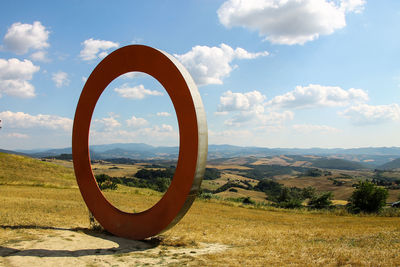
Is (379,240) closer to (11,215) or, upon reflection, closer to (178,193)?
(178,193)

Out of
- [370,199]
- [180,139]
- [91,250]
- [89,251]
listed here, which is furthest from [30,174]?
[370,199]

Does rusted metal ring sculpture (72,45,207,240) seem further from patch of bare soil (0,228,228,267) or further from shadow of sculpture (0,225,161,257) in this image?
patch of bare soil (0,228,228,267)

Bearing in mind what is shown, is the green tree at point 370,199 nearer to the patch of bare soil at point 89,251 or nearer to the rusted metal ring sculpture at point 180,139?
the patch of bare soil at point 89,251

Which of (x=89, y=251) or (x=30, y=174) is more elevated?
(x=89, y=251)

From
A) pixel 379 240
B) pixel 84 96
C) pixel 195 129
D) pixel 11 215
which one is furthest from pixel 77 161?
pixel 379 240

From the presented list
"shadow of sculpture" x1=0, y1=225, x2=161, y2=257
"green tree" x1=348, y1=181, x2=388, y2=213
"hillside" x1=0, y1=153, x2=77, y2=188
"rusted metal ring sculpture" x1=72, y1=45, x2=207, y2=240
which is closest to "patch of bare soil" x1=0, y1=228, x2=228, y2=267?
"shadow of sculpture" x1=0, y1=225, x2=161, y2=257

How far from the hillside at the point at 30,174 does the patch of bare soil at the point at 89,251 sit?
88.7 ft

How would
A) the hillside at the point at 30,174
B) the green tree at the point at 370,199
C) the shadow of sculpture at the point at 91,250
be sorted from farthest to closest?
1. the hillside at the point at 30,174
2. the green tree at the point at 370,199
3. the shadow of sculpture at the point at 91,250

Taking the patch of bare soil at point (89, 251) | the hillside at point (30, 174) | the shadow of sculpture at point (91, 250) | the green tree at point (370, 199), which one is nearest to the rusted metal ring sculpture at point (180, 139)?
the shadow of sculpture at point (91, 250)

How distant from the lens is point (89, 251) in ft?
28.3

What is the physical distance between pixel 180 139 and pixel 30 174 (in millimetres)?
39046

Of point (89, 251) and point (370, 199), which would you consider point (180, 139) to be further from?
point (370, 199)

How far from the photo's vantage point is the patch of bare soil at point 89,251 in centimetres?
757

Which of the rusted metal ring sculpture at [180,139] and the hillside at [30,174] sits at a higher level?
the rusted metal ring sculpture at [180,139]
